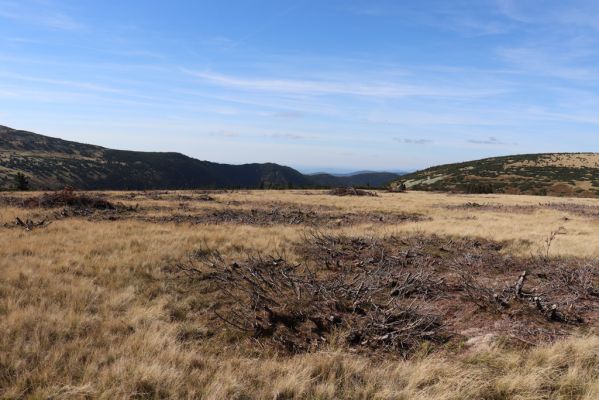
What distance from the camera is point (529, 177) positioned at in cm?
8494

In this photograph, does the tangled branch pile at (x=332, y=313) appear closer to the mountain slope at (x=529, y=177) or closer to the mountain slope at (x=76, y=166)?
the mountain slope at (x=529, y=177)

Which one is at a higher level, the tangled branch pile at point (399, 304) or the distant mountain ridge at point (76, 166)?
the distant mountain ridge at point (76, 166)

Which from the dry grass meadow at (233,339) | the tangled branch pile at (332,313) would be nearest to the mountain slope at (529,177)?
the dry grass meadow at (233,339)

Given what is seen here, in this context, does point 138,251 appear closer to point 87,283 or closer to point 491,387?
point 87,283

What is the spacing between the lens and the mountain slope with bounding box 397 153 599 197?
69.1m

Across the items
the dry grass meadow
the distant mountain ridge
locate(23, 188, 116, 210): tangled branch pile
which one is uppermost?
the distant mountain ridge

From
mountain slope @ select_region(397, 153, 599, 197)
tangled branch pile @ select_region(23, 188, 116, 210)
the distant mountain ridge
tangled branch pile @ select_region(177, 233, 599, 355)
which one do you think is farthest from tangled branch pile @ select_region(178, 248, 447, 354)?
the distant mountain ridge

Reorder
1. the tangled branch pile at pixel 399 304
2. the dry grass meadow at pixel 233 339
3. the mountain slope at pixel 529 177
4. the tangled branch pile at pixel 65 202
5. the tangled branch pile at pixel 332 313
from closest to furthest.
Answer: the dry grass meadow at pixel 233 339 < the tangled branch pile at pixel 332 313 < the tangled branch pile at pixel 399 304 < the tangled branch pile at pixel 65 202 < the mountain slope at pixel 529 177

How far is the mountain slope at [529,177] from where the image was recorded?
69.1 meters

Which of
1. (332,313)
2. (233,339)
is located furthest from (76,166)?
(332,313)

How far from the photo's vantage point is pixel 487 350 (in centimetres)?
531

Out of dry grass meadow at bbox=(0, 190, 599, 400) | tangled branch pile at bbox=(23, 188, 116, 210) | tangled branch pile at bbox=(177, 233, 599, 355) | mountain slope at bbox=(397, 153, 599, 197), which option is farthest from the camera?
mountain slope at bbox=(397, 153, 599, 197)

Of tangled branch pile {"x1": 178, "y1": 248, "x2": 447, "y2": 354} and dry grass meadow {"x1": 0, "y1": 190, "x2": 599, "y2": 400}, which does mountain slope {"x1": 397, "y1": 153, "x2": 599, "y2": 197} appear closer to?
dry grass meadow {"x1": 0, "y1": 190, "x2": 599, "y2": 400}

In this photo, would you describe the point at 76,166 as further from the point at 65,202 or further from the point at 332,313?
the point at 332,313
